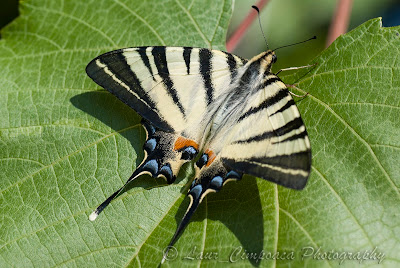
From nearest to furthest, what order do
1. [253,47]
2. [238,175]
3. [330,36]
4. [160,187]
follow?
[238,175]
[160,187]
[330,36]
[253,47]

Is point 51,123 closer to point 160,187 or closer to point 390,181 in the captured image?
point 160,187

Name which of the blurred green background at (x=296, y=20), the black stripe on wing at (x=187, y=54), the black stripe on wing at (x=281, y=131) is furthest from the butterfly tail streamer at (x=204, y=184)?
the blurred green background at (x=296, y=20)

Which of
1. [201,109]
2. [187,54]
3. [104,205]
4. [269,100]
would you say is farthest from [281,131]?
[104,205]

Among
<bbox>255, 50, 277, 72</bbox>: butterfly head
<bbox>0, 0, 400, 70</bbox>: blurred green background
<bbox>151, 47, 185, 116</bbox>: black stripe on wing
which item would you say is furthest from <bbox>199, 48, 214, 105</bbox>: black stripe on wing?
<bbox>0, 0, 400, 70</bbox>: blurred green background

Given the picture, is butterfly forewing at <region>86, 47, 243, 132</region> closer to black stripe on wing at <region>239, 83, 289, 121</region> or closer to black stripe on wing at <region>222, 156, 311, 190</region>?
black stripe on wing at <region>239, 83, 289, 121</region>

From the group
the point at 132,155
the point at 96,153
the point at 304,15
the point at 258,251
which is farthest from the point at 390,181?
the point at 304,15

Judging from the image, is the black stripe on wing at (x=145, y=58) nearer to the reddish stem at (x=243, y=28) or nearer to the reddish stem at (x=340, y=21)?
the reddish stem at (x=243, y=28)

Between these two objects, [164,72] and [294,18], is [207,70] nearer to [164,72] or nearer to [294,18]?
[164,72]
